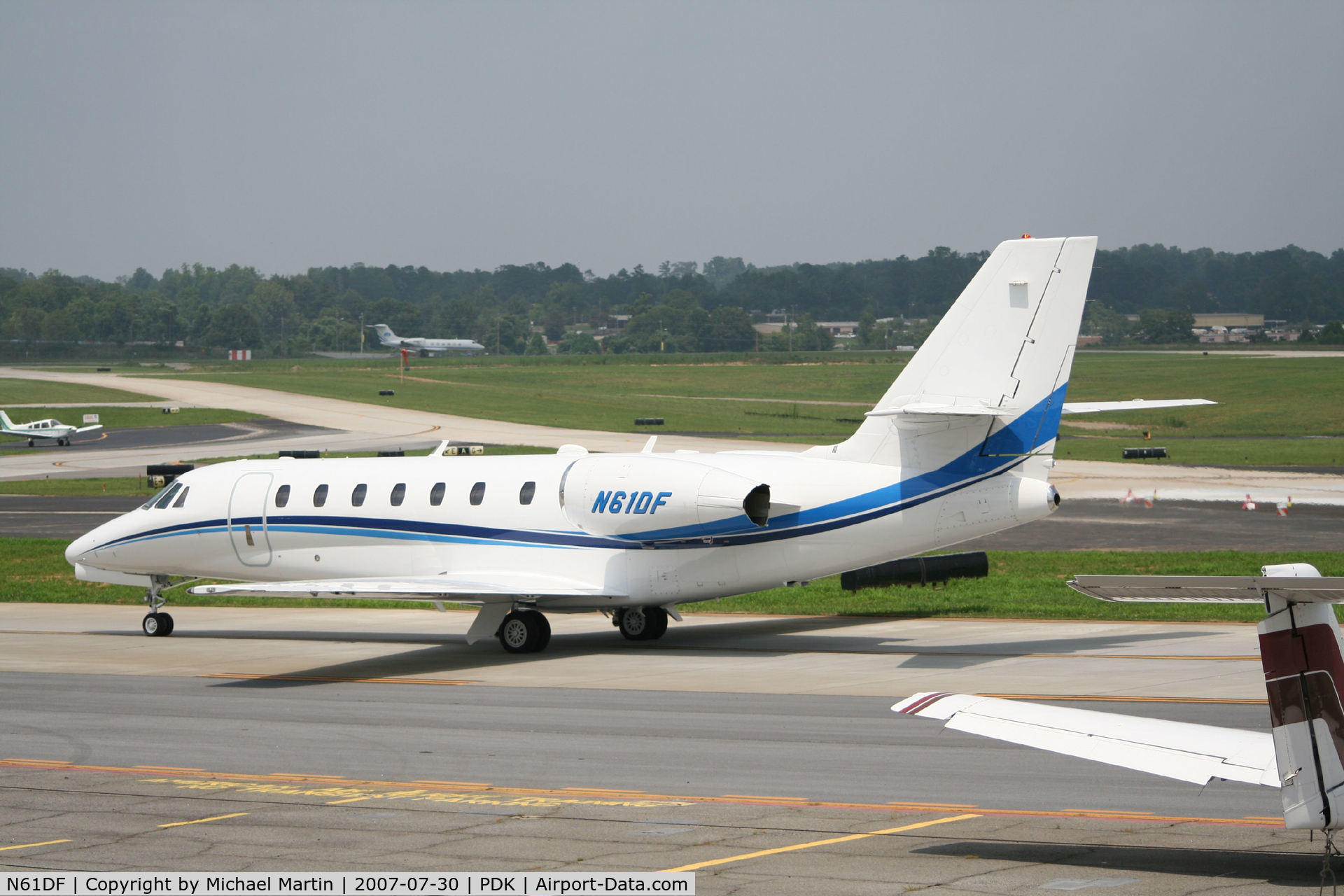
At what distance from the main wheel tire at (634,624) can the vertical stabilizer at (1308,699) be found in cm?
1647

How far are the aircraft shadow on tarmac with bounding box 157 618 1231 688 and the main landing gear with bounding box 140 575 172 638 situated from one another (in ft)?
9.02

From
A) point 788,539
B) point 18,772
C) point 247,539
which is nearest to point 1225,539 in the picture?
point 788,539

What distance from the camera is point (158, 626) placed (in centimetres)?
2697

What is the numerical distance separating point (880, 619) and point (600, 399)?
7985 cm

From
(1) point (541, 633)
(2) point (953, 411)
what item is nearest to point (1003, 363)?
(2) point (953, 411)

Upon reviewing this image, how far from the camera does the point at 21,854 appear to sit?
11.5 meters

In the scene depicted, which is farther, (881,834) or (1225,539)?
(1225,539)

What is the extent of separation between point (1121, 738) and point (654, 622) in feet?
50.6

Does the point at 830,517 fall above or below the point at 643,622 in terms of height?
above

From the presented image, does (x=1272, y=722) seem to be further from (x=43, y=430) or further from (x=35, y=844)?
(x=43, y=430)

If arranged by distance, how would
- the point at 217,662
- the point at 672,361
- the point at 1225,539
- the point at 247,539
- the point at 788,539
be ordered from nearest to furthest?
1. the point at 788,539
2. the point at 217,662
3. the point at 247,539
4. the point at 1225,539
5. the point at 672,361

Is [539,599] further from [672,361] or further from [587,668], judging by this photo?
[672,361]

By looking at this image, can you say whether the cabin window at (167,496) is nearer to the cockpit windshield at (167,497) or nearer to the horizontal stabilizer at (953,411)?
the cockpit windshield at (167,497)
